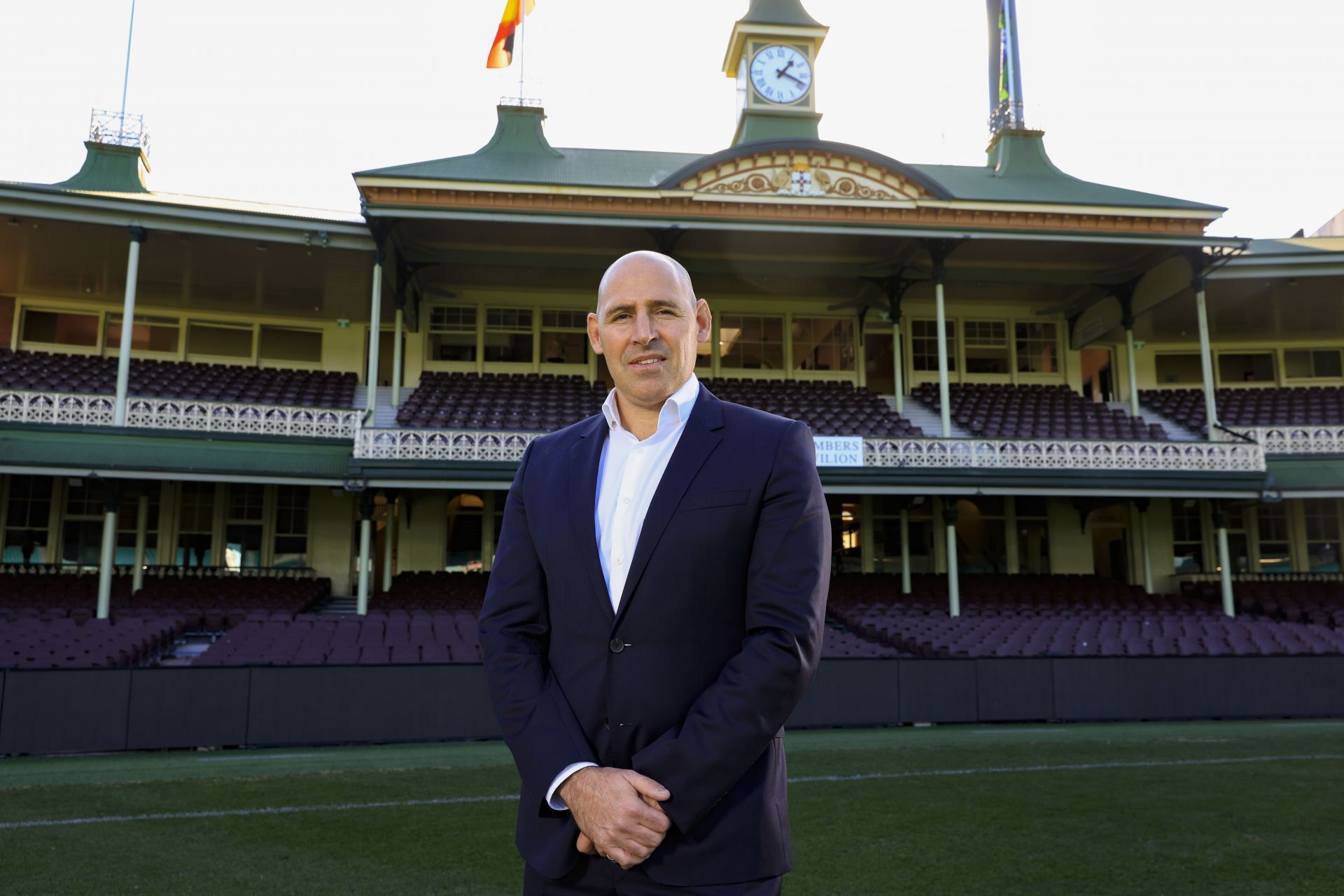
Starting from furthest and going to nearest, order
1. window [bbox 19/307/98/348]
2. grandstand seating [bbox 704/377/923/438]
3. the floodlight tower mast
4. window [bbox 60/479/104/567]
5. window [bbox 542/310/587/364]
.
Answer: the floodlight tower mast → window [bbox 542/310/587/364] → window [bbox 19/307/98/348] → window [bbox 60/479/104/567] → grandstand seating [bbox 704/377/923/438]

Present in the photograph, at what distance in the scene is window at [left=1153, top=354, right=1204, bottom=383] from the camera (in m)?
28.3

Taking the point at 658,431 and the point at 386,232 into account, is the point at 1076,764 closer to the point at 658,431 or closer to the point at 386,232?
the point at 658,431

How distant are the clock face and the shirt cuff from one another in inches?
1030

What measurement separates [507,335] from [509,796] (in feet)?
62.8

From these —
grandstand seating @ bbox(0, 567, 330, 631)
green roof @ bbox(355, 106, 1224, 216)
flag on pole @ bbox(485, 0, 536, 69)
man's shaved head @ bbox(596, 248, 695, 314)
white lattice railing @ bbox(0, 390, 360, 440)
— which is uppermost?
flag on pole @ bbox(485, 0, 536, 69)

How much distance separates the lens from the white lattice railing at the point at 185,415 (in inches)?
699

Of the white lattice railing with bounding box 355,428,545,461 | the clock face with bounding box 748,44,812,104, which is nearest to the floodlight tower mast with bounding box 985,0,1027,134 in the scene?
the clock face with bounding box 748,44,812,104

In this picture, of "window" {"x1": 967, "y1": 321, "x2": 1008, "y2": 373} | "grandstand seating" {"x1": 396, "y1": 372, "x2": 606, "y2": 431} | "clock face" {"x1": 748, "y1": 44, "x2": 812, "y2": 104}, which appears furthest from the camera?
"window" {"x1": 967, "y1": 321, "x2": 1008, "y2": 373}

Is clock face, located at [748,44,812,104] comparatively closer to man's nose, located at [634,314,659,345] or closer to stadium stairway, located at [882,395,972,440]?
stadium stairway, located at [882,395,972,440]

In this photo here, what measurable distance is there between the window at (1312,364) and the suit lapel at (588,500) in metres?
30.8

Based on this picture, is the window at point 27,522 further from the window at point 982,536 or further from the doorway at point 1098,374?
the doorway at point 1098,374

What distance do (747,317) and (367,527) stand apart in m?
11.8

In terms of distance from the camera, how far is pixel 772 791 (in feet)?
7.30

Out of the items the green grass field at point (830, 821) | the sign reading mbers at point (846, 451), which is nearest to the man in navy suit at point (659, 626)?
the green grass field at point (830, 821)
